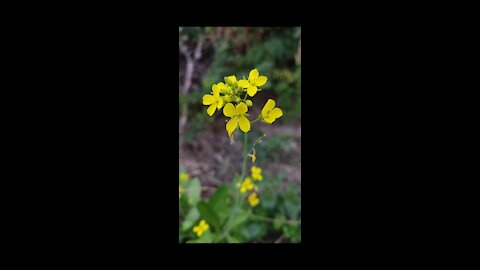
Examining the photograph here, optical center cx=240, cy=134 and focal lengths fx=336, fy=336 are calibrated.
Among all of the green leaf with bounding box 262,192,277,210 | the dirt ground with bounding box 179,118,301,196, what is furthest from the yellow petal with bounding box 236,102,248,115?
the dirt ground with bounding box 179,118,301,196

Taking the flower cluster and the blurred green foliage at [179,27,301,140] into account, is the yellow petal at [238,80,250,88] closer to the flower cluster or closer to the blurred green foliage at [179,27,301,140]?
the flower cluster

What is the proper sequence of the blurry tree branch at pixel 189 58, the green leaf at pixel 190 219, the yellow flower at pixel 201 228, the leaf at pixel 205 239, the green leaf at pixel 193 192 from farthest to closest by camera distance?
the blurry tree branch at pixel 189 58, the green leaf at pixel 193 192, the green leaf at pixel 190 219, the yellow flower at pixel 201 228, the leaf at pixel 205 239

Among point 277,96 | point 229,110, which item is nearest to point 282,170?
point 277,96

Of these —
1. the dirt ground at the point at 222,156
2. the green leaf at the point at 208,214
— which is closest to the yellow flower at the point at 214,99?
the green leaf at the point at 208,214

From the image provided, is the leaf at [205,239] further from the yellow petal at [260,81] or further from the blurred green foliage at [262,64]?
the blurred green foliage at [262,64]

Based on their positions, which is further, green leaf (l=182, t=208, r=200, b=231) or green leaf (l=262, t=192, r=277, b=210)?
green leaf (l=262, t=192, r=277, b=210)

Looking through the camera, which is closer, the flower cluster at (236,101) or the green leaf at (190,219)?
the flower cluster at (236,101)

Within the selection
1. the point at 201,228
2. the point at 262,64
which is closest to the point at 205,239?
the point at 201,228

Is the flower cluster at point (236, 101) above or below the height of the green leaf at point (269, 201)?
above
